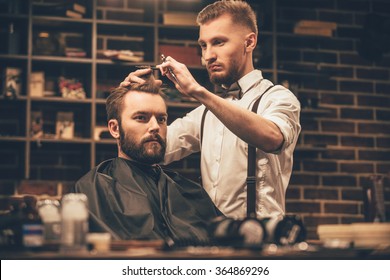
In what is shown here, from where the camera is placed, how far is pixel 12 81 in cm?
508

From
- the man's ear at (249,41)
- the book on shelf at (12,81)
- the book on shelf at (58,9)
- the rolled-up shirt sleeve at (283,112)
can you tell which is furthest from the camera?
the book on shelf at (58,9)

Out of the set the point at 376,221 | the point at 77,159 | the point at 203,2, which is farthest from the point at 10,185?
the point at 376,221

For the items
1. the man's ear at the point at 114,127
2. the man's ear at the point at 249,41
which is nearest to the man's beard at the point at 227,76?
the man's ear at the point at 249,41

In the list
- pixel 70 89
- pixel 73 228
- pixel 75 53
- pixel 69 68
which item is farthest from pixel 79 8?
pixel 73 228

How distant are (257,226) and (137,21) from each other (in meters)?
3.73

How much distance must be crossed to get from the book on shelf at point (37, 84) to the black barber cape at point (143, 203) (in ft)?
6.70

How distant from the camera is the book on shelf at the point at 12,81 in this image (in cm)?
504

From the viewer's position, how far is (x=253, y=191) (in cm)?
315

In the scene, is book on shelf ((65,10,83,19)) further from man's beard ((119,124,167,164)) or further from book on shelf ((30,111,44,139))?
man's beard ((119,124,167,164))

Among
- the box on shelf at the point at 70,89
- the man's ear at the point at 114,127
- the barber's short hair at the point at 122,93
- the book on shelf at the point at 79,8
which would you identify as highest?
the book on shelf at the point at 79,8

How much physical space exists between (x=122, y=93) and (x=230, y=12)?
0.61m

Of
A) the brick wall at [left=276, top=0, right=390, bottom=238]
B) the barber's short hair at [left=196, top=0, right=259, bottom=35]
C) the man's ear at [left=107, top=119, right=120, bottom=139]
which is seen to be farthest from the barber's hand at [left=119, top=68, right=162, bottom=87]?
the brick wall at [left=276, top=0, right=390, bottom=238]

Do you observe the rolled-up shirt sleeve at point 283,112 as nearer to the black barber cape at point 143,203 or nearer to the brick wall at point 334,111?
the black barber cape at point 143,203

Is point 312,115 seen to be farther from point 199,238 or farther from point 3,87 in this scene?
point 199,238
